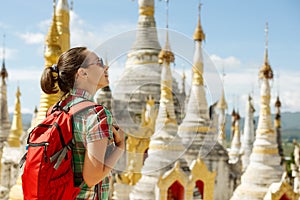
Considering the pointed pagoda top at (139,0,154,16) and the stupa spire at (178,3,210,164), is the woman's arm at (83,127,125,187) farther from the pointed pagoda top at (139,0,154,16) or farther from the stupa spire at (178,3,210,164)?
the pointed pagoda top at (139,0,154,16)

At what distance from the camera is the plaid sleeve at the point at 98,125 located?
191 cm

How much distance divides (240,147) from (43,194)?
16.9 metres

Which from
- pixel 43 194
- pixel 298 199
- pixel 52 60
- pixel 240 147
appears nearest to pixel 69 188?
pixel 43 194

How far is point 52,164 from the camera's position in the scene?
1.90 m

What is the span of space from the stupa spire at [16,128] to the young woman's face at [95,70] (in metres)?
12.1

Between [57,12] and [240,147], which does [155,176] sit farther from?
[240,147]

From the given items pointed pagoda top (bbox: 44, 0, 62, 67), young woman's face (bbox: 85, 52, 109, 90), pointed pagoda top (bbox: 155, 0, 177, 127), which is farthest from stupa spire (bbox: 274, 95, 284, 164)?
young woman's face (bbox: 85, 52, 109, 90)

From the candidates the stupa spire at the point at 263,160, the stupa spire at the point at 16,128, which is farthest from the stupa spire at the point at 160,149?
the stupa spire at the point at 16,128

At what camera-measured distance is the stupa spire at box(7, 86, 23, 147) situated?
13.8 m

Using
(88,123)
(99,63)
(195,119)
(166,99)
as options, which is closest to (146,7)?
(195,119)

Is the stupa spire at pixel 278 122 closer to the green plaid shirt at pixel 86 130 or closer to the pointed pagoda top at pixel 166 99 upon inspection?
the pointed pagoda top at pixel 166 99

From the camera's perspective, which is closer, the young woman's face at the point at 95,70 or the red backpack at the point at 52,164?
the red backpack at the point at 52,164

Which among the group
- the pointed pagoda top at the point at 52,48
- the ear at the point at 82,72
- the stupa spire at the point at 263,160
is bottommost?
the stupa spire at the point at 263,160

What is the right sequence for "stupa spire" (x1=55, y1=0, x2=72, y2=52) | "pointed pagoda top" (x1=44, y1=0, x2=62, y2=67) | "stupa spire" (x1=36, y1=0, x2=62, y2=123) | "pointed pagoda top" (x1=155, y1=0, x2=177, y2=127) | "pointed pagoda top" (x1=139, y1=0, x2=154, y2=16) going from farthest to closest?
1. "pointed pagoda top" (x1=139, y1=0, x2=154, y2=16)
2. "pointed pagoda top" (x1=155, y1=0, x2=177, y2=127)
3. "stupa spire" (x1=55, y1=0, x2=72, y2=52)
4. "pointed pagoda top" (x1=44, y1=0, x2=62, y2=67)
5. "stupa spire" (x1=36, y1=0, x2=62, y2=123)
